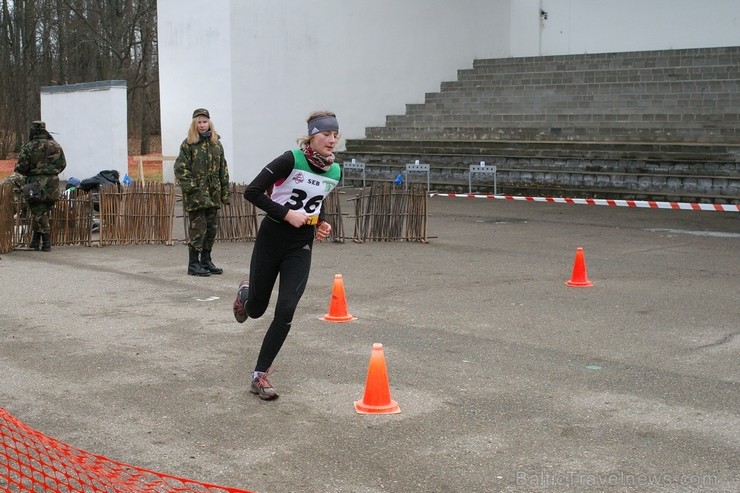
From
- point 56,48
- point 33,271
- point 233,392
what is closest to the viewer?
point 233,392

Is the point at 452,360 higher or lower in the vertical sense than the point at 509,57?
lower

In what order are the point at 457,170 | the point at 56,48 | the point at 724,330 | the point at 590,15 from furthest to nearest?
the point at 56,48 < the point at 590,15 < the point at 457,170 < the point at 724,330

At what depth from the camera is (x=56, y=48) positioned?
4931 cm

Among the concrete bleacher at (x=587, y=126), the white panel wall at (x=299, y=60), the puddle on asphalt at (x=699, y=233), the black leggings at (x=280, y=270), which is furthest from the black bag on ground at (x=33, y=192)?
the concrete bleacher at (x=587, y=126)

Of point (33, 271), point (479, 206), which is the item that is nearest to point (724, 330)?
point (33, 271)

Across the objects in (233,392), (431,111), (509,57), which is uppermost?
(509,57)

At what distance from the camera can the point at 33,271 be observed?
1188 centimetres

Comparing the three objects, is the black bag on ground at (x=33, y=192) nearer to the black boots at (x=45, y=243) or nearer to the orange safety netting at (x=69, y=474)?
the black boots at (x=45, y=243)

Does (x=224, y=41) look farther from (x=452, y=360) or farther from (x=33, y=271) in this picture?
(x=452, y=360)

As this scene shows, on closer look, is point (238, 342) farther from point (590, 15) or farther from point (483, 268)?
point (590, 15)

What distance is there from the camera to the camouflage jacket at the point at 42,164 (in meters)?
13.3

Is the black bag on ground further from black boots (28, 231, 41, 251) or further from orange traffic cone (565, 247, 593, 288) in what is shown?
orange traffic cone (565, 247, 593, 288)

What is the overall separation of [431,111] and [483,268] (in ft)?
60.0

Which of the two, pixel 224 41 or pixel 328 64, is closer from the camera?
pixel 224 41
